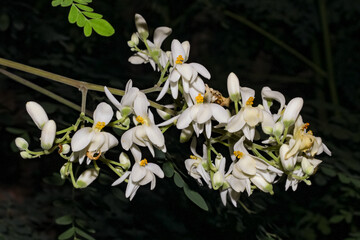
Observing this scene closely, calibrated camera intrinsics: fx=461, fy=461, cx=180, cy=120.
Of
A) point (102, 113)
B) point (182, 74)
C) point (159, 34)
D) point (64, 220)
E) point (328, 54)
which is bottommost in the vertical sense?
point (64, 220)

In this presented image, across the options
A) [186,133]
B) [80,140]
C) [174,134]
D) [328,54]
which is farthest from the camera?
[328,54]

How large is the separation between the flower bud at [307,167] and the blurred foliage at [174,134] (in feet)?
0.88

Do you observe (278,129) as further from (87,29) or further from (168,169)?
(87,29)

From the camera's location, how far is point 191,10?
2.61 meters

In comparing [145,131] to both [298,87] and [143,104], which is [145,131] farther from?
[298,87]

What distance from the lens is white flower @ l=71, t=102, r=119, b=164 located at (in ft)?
2.56

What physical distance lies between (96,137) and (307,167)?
387 mm

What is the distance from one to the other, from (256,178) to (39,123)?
41 centimetres

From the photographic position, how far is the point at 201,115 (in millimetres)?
813

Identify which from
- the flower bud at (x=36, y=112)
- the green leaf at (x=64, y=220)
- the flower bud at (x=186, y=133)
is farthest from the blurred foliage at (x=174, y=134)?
the flower bud at (x=36, y=112)

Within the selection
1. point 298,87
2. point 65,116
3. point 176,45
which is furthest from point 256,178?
point 298,87

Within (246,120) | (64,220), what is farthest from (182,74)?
(64,220)

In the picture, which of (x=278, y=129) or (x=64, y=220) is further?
(x=64, y=220)

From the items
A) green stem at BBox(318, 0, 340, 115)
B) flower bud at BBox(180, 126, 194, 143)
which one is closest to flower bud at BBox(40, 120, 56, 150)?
flower bud at BBox(180, 126, 194, 143)
